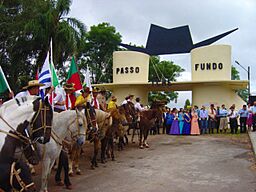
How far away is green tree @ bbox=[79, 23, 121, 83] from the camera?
35.6m

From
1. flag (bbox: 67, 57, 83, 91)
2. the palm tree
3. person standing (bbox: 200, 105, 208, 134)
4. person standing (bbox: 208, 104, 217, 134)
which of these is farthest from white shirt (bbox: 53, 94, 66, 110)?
person standing (bbox: 208, 104, 217, 134)

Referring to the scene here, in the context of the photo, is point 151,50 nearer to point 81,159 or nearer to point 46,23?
point 46,23

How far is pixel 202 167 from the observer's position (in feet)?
33.1

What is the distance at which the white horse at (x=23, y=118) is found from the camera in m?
4.24

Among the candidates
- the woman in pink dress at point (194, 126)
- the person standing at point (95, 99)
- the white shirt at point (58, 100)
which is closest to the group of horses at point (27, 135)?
the white shirt at point (58, 100)

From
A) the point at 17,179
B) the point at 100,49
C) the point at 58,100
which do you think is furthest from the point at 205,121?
the point at 100,49

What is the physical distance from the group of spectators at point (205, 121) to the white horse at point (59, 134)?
13647mm

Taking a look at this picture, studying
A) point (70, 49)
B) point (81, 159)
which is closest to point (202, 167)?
point (81, 159)

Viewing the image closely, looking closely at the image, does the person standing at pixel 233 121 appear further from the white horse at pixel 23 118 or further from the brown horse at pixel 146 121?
the white horse at pixel 23 118

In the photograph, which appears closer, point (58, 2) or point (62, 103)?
point (62, 103)

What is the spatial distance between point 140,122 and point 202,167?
5.07 metres

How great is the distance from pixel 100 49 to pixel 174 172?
2815cm

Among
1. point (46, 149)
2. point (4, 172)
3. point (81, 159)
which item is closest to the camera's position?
point (4, 172)

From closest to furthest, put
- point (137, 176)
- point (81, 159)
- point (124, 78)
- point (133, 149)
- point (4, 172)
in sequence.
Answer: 1. point (4, 172)
2. point (137, 176)
3. point (81, 159)
4. point (133, 149)
5. point (124, 78)
